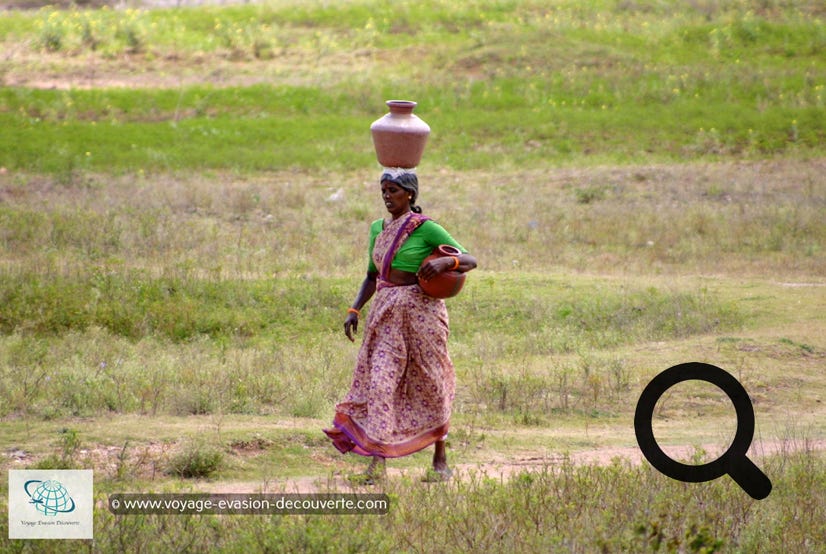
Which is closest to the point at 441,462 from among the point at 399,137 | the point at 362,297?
the point at 362,297

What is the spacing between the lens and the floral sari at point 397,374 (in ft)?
18.6

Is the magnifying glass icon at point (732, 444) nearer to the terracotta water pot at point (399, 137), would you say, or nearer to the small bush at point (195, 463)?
the terracotta water pot at point (399, 137)

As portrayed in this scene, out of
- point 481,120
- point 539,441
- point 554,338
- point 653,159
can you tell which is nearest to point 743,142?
point 653,159

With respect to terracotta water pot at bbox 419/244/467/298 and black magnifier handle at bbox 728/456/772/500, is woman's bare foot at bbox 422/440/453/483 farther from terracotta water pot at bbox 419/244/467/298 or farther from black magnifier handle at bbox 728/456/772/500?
black magnifier handle at bbox 728/456/772/500

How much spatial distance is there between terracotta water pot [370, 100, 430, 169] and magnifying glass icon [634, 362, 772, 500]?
6.99ft

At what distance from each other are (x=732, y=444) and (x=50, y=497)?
3.04 meters

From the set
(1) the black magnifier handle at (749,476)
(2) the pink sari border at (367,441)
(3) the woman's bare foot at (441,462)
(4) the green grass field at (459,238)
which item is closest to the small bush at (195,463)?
(4) the green grass field at (459,238)

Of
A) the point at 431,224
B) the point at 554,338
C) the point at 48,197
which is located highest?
the point at 431,224

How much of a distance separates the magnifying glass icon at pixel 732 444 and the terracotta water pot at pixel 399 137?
2131 mm

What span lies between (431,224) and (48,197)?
11.5 metres

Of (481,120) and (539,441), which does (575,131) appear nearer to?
(481,120)

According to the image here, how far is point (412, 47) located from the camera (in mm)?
26469

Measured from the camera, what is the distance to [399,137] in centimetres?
570

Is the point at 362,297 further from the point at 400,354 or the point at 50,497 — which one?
the point at 50,497
